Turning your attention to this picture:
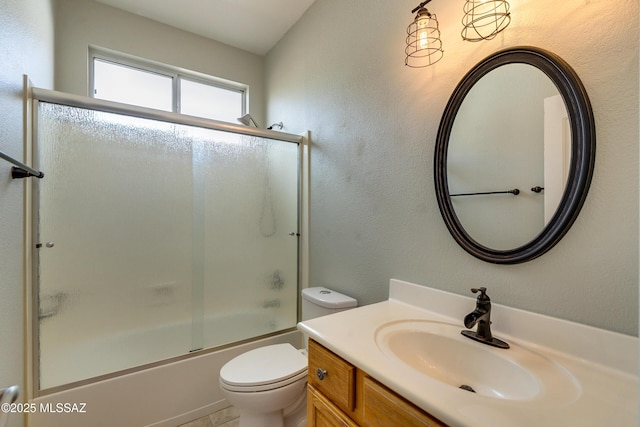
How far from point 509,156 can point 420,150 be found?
37 centimetres

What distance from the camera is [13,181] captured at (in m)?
1.20

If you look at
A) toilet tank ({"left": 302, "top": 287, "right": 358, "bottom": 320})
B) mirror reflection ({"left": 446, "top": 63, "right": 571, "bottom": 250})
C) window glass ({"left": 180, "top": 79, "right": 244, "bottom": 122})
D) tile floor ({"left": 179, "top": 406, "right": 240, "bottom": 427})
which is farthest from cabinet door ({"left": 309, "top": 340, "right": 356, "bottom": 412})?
window glass ({"left": 180, "top": 79, "right": 244, "bottom": 122})

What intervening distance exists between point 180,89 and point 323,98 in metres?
1.49

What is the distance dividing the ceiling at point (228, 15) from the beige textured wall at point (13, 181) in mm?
891

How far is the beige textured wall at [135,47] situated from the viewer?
2.00 m

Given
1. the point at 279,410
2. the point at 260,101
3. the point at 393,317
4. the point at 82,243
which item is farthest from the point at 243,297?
the point at 260,101

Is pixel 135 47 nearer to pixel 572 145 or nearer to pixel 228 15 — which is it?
pixel 228 15

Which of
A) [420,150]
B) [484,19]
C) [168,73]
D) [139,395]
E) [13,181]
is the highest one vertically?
[168,73]

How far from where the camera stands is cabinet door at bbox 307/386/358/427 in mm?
844

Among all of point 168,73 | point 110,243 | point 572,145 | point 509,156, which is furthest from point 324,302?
point 168,73

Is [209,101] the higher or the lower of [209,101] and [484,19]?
the higher

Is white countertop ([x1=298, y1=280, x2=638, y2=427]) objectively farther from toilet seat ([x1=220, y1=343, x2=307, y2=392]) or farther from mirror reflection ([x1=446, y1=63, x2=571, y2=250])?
toilet seat ([x1=220, y1=343, x2=307, y2=392])

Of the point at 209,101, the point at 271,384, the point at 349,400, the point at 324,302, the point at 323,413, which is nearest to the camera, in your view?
the point at 349,400

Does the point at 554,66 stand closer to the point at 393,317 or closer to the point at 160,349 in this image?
the point at 393,317
